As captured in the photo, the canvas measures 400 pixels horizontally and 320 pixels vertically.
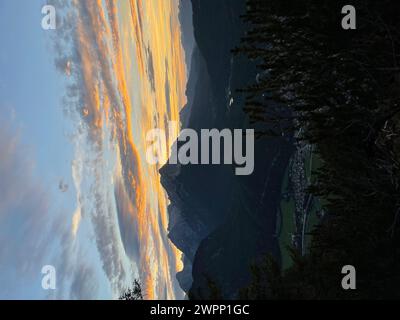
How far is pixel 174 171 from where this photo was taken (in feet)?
504

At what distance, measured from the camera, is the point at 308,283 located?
871 inches

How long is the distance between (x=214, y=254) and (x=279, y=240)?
110ft

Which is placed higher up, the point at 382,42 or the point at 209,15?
the point at 209,15

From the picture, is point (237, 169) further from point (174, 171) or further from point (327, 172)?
point (327, 172)

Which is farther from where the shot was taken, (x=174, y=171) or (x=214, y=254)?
(x=174, y=171)
